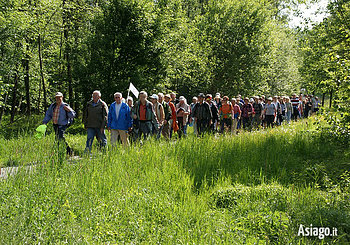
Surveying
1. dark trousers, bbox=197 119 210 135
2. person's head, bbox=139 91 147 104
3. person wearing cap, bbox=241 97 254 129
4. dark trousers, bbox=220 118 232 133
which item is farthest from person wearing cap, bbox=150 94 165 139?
person wearing cap, bbox=241 97 254 129

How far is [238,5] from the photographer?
91.5 ft

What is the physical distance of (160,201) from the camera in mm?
5391

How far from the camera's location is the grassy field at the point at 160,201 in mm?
4324

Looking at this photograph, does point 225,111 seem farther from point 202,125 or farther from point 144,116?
point 144,116

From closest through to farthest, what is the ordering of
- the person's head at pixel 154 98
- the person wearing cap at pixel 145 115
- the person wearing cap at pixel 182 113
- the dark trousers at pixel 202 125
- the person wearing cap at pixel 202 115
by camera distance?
1. the person wearing cap at pixel 145 115
2. the person's head at pixel 154 98
3. the person wearing cap at pixel 202 115
4. the dark trousers at pixel 202 125
5. the person wearing cap at pixel 182 113

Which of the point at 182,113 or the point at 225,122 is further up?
the point at 182,113

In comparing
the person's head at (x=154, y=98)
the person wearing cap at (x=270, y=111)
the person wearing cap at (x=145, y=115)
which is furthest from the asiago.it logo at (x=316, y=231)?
the person wearing cap at (x=270, y=111)

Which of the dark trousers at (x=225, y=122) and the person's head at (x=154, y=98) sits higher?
the person's head at (x=154, y=98)

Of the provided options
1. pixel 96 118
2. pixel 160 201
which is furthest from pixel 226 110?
pixel 160 201

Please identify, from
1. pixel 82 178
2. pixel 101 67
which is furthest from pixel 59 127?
pixel 101 67

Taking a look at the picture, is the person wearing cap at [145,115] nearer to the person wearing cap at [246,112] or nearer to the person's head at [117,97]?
the person's head at [117,97]

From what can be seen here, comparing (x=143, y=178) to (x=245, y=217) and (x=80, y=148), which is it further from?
(x=80, y=148)

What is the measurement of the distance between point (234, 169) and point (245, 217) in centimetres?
253

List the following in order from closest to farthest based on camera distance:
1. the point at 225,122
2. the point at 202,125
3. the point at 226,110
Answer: the point at 202,125 → the point at 226,110 → the point at 225,122
